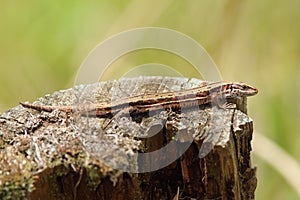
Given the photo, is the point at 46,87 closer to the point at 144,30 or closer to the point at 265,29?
the point at 144,30

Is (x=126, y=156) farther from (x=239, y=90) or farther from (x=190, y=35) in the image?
(x=190, y=35)

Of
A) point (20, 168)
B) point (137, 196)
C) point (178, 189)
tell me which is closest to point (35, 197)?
point (20, 168)

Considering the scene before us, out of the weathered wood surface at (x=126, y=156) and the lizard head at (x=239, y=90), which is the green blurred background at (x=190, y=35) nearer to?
the lizard head at (x=239, y=90)

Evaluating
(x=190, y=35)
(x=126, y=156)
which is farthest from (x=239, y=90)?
(x=190, y=35)

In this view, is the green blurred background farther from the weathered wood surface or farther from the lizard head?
the weathered wood surface

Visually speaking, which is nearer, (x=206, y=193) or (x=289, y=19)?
(x=206, y=193)

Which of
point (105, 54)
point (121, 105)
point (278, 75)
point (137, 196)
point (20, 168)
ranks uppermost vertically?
point (105, 54)
